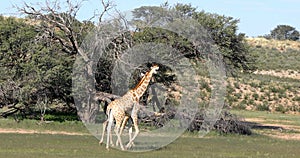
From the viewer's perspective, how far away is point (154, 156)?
2206 centimetres

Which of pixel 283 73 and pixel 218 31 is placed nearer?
pixel 218 31

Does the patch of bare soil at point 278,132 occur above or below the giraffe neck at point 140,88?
below

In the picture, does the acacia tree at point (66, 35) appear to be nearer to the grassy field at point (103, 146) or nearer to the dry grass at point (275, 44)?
the grassy field at point (103, 146)

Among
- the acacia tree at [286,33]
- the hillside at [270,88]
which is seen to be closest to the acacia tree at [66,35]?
the hillside at [270,88]

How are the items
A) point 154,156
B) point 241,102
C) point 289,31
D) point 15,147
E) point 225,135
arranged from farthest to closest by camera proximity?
1. point 289,31
2. point 241,102
3. point 225,135
4. point 15,147
5. point 154,156

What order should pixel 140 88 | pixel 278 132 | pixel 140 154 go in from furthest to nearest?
pixel 278 132
pixel 140 88
pixel 140 154

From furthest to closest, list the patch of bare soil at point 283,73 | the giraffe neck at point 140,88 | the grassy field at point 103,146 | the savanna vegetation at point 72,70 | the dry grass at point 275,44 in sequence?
the dry grass at point 275,44, the patch of bare soil at point 283,73, the savanna vegetation at point 72,70, the giraffe neck at point 140,88, the grassy field at point 103,146

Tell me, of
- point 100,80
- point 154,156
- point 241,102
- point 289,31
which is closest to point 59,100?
point 100,80

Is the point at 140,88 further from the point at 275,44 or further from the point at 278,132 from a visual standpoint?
the point at 275,44

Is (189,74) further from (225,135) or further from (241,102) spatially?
(241,102)

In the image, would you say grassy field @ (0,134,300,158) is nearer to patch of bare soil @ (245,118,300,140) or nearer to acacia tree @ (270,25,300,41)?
patch of bare soil @ (245,118,300,140)

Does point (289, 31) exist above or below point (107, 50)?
above

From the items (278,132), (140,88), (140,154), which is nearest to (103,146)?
(140,88)

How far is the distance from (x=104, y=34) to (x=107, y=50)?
2.98 feet
